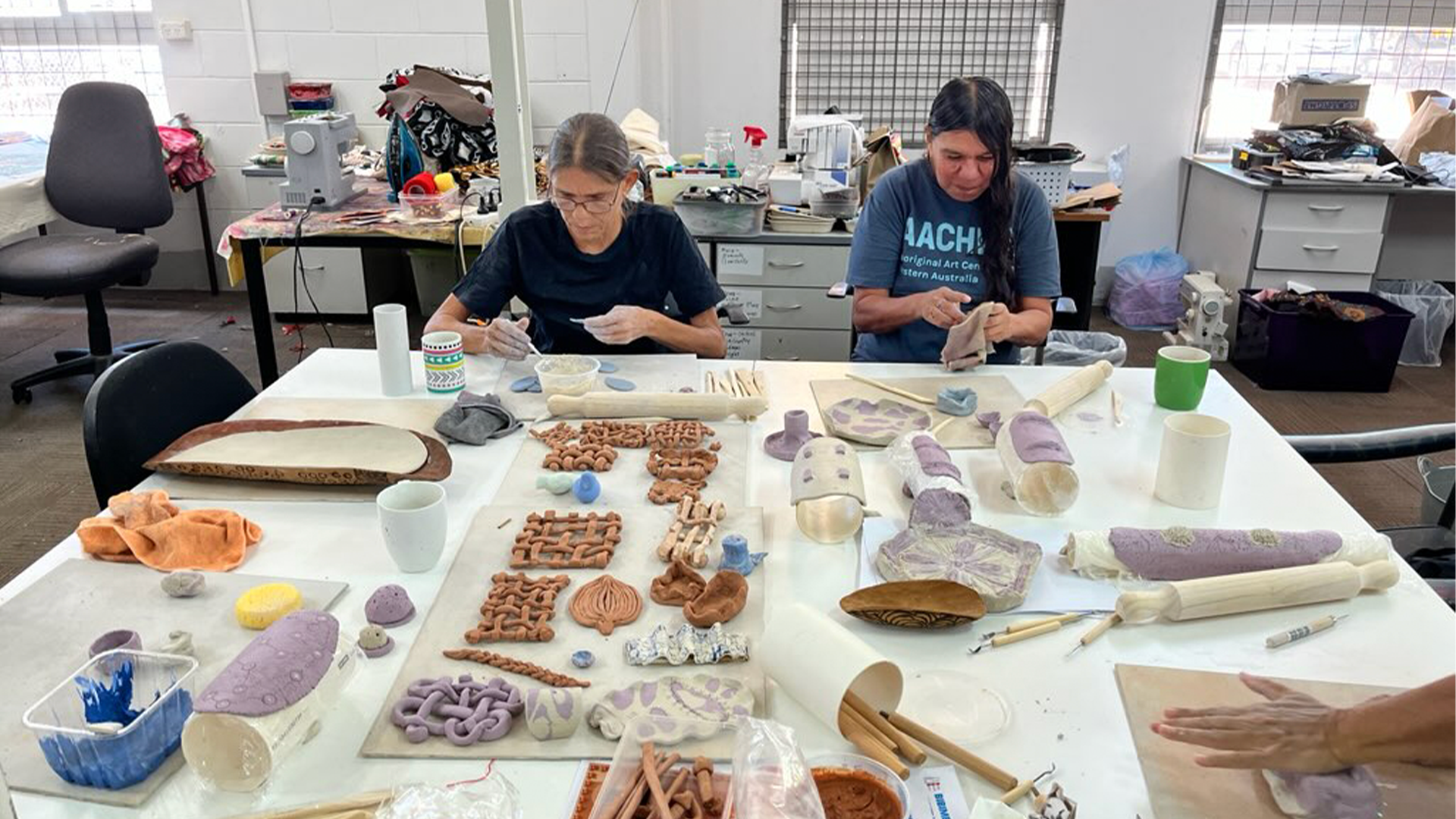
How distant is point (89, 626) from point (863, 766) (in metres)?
0.92

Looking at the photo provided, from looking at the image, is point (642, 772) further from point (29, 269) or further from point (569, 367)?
point (29, 269)

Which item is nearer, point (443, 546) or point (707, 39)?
point (443, 546)

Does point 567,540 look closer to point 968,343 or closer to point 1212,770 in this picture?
point 1212,770

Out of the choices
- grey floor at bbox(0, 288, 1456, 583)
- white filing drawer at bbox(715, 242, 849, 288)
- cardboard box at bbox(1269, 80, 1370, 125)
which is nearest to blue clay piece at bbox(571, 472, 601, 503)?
grey floor at bbox(0, 288, 1456, 583)

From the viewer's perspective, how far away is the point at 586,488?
5.00 feet

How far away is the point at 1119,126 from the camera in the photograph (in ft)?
15.9

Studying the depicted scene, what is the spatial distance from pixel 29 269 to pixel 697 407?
3051 mm

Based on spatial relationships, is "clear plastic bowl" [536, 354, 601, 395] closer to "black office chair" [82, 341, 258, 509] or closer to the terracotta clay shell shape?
"black office chair" [82, 341, 258, 509]

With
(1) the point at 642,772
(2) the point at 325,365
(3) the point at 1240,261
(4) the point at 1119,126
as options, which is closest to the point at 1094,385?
(1) the point at 642,772

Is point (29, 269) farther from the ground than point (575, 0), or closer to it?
closer to it

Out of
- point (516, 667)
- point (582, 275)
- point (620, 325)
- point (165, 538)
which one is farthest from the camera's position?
point (582, 275)

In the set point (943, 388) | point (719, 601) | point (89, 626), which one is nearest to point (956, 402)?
point (943, 388)

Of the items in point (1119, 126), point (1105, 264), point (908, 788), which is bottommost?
point (1105, 264)

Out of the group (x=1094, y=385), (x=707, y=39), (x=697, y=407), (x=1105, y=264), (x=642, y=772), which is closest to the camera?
(x=642, y=772)
